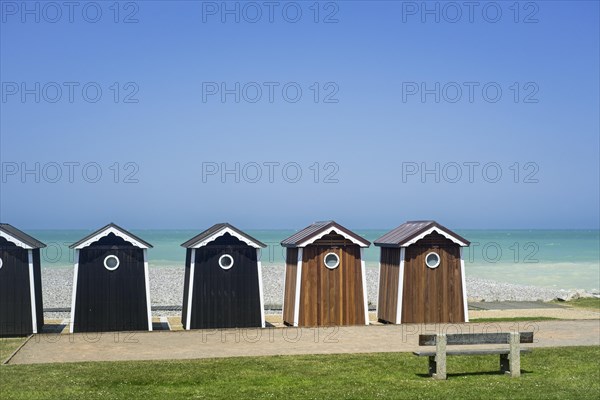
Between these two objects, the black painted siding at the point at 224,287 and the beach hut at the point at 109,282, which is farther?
the black painted siding at the point at 224,287

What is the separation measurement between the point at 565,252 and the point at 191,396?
121m

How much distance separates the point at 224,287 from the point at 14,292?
5950mm

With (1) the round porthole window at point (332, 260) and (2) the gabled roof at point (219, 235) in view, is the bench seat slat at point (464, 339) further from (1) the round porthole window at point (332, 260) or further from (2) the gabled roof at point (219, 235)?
(1) the round porthole window at point (332, 260)

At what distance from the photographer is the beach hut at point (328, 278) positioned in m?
26.9

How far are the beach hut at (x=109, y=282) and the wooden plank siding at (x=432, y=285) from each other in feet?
26.5

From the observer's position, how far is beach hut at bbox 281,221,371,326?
26.9 meters

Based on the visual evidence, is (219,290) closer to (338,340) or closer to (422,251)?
(338,340)

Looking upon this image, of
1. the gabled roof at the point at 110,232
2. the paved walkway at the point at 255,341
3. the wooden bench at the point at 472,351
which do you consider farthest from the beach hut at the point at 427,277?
the wooden bench at the point at 472,351

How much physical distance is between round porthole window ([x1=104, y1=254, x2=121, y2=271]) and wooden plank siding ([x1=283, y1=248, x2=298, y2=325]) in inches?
212

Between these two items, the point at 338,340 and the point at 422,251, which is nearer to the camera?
the point at 338,340

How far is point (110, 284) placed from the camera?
2542cm

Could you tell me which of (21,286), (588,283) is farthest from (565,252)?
(21,286)

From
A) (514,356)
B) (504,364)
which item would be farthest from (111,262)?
(514,356)

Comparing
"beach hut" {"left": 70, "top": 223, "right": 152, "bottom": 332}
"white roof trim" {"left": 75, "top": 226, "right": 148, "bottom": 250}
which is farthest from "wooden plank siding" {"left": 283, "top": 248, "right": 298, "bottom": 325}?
"white roof trim" {"left": 75, "top": 226, "right": 148, "bottom": 250}
